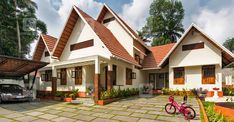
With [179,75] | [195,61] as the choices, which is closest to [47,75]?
[179,75]

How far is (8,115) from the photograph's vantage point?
27.1 feet

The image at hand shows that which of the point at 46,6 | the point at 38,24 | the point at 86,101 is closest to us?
the point at 86,101

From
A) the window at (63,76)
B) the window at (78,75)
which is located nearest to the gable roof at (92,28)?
the window at (63,76)

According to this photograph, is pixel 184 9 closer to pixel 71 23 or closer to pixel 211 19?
pixel 211 19

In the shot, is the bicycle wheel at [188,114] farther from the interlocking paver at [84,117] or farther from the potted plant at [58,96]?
the potted plant at [58,96]

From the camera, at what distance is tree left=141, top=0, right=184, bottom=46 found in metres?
34.2

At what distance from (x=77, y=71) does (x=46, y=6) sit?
7.51 m

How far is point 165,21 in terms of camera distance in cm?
3488

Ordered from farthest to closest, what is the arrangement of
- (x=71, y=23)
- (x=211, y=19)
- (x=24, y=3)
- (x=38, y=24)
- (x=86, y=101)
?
(x=38, y=24)
(x=24, y=3)
(x=211, y=19)
(x=71, y=23)
(x=86, y=101)

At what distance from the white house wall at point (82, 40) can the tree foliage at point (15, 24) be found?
35.3ft

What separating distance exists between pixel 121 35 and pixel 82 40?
3.92 metres

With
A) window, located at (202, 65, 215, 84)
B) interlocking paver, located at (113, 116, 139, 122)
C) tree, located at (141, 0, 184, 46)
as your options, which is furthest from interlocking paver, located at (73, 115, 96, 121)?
tree, located at (141, 0, 184, 46)

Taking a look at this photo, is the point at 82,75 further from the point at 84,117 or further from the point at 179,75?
the point at 179,75

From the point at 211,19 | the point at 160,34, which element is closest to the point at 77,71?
the point at 211,19
